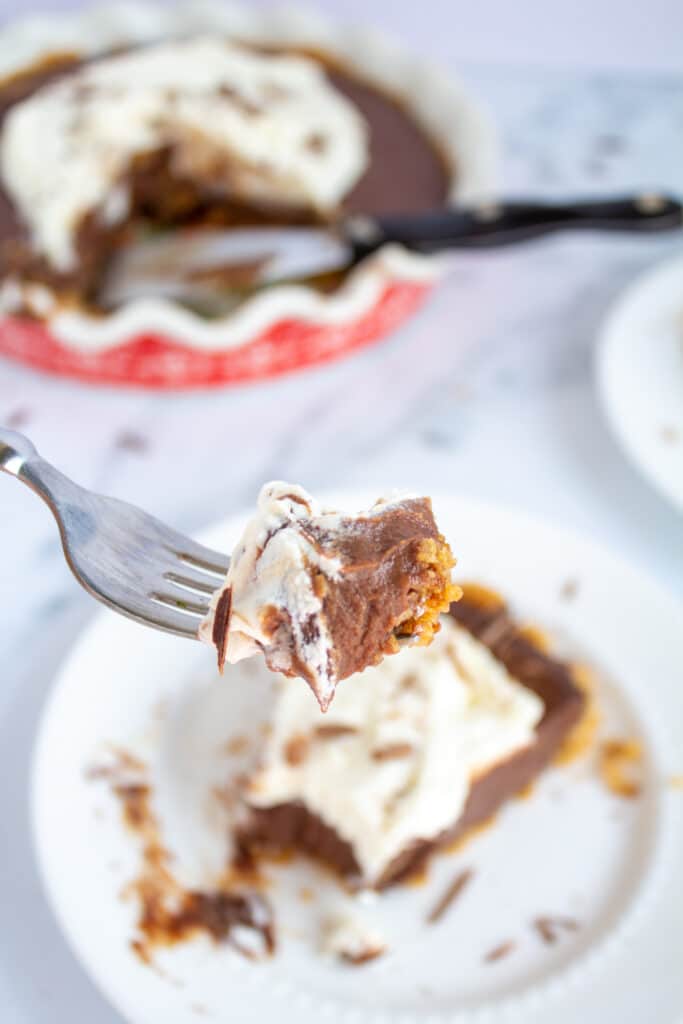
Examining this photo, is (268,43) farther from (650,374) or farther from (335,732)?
(335,732)

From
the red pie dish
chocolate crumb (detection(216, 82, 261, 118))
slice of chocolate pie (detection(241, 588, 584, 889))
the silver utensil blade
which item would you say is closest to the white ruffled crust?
the red pie dish

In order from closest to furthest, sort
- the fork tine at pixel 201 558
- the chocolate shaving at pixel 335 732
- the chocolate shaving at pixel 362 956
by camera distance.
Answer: the fork tine at pixel 201 558
the chocolate shaving at pixel 362 956
the chocolate shaving at pixel 335 732

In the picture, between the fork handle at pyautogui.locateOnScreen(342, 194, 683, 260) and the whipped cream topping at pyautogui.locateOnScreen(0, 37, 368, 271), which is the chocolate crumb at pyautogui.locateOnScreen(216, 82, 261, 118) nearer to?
the whipped cream topping at pyautogui.locateOnScreen(0, 37, 368, 271)

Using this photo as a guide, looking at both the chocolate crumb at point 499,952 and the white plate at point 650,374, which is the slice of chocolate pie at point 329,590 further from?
the white plate at point 650,374

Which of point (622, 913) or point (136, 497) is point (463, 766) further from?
point (136, 497)

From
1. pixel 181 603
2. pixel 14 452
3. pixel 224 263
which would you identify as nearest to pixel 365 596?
pixel 181 603

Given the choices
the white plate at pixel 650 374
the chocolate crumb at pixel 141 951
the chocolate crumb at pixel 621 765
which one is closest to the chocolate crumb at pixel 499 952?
the chocolate crumb at pixel 621 765

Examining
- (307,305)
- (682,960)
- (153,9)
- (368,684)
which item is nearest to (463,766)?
(368,684)
